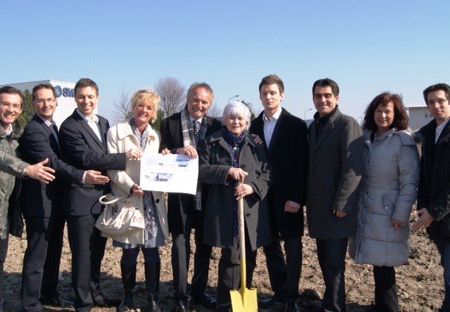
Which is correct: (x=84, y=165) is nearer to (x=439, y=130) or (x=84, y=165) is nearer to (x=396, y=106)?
(x=396, y=106)

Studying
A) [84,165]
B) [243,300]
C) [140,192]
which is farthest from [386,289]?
[84,165]

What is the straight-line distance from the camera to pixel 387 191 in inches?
167

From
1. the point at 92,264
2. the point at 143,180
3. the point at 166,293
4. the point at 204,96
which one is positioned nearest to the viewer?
the point at 143,180

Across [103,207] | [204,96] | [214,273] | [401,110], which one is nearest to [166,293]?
[214,273]

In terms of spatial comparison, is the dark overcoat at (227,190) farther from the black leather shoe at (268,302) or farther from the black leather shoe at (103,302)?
the black leather shoe at (103,302)

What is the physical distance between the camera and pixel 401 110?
4.30 meters

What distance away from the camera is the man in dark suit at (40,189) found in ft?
13.8

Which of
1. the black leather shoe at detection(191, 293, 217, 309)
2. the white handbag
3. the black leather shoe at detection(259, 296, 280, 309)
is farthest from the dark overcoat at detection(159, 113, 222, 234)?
the black leather shoe at detection(259, 296, 280, 309)

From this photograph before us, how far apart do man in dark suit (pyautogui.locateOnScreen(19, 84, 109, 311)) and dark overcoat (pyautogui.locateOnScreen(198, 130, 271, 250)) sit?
95cm

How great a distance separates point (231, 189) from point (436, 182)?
1762 millimetres

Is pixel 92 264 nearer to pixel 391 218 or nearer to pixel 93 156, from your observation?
pixel 93 156

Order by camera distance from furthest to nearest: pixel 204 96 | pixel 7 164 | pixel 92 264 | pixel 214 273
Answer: pixel 214 273 → pixel 92 264 → pixel 204 96 → pixel 7 164

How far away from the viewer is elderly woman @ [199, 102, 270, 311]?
4293 millimetres

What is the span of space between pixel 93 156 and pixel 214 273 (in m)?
2.56
